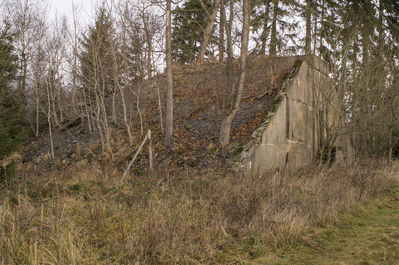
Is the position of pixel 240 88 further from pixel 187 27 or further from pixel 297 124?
pixel 187 27

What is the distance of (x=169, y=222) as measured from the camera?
14.3 feet

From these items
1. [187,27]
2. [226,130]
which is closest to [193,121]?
[226,130]

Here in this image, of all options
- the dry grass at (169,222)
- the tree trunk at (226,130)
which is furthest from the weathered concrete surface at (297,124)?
the dry grass at (169,222)

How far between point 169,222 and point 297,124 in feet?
31.7

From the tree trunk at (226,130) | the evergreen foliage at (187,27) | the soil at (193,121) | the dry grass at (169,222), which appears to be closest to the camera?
the dry grass at (169,222)

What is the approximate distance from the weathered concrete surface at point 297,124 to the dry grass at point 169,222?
10.6 ft

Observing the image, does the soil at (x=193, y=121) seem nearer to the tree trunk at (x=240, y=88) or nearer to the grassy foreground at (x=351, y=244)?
the tree trunk at (x=240, y=88)

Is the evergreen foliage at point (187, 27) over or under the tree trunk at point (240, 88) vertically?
over

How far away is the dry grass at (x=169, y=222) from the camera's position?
3.43m

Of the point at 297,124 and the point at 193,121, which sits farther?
the point at 193,121

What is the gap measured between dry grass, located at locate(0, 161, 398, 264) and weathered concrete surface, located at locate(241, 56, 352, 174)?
3243 millimetres

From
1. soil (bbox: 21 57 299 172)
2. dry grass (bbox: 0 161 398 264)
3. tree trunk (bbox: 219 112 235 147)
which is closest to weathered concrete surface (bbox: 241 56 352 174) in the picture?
soil (bbox: 21 57 299 172)

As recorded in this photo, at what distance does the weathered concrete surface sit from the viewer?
10.8 m

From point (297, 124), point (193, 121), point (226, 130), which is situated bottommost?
point (226, 130)
